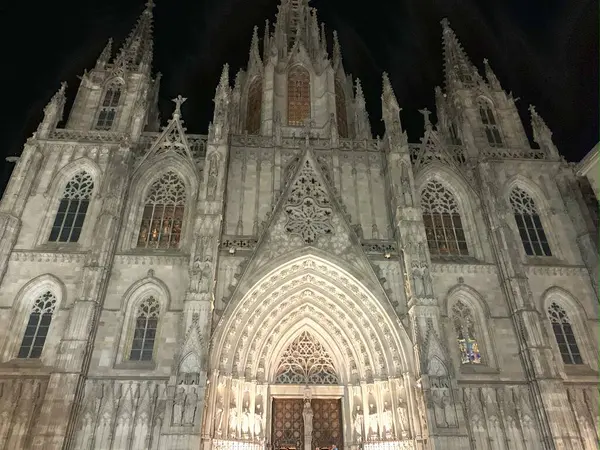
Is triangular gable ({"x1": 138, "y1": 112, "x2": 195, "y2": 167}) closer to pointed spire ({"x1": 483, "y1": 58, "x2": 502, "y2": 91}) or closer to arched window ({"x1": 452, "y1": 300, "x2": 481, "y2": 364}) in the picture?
arched window ({"x1": 452, "y1": 300, "x2": 481, "y2": 364})

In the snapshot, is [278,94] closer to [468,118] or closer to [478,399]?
[468,118]

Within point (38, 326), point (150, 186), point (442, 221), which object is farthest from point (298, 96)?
point (38, 326)

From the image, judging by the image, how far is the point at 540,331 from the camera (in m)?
16.9

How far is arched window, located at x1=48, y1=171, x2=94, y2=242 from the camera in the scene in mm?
18703

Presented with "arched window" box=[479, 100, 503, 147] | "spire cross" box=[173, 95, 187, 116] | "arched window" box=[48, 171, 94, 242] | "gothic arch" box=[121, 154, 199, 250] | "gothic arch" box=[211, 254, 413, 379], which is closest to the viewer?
"gothic arch" box=[211, 254, 413, 379]

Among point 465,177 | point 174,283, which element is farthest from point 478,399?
point 174,283

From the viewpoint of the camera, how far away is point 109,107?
23281mm

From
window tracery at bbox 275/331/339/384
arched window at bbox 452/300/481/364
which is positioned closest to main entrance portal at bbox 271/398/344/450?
window tracery at bbox 275/331/339/384

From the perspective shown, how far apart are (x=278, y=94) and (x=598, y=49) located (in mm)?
15328

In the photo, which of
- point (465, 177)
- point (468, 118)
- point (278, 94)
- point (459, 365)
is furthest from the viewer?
point (278, 94)

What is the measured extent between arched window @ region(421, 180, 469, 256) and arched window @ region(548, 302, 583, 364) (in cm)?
403

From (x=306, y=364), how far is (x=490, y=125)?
51.6 ft

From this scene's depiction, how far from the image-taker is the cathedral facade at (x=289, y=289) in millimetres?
15172

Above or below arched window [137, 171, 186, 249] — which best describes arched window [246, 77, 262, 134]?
above
